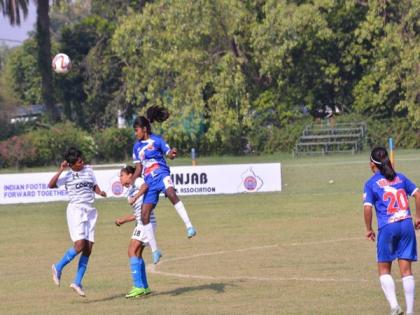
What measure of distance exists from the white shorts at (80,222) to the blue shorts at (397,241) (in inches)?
166

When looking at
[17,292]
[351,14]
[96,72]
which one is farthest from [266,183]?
[96,72]

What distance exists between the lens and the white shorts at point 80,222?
13.7m

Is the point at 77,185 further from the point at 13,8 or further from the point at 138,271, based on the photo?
the point at 13,8

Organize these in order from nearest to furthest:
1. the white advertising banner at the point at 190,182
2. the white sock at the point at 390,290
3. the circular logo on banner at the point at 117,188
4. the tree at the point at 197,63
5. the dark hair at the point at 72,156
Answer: the white sock at the point at 390,290 → the dark hair at the point at 72,156 → the white advertising banner at the point at 190,182 → the circular logo on banner at the point at 117,188 → the tree at the point at 197,63

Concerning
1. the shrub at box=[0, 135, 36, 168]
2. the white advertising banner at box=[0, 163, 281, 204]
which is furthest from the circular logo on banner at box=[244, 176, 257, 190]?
the shrub at box=[0, 135, 36, 168]

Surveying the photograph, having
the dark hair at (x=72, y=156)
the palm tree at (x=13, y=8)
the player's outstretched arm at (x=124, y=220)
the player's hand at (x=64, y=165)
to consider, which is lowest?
the player's outstretched arm at (x=124, y=220)

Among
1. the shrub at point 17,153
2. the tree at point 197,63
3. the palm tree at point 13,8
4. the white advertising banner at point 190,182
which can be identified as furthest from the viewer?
the palm tree at point 13,8

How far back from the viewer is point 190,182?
1320 inches

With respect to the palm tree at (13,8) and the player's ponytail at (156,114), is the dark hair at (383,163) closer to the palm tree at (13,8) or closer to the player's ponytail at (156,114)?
the player's ponytail at (156,114)

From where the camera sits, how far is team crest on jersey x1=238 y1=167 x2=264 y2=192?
33.9m

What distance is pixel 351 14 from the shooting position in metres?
59.0

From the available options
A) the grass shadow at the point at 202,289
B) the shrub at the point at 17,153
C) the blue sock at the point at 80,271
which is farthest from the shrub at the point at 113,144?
the blue sock at the point at 80,271

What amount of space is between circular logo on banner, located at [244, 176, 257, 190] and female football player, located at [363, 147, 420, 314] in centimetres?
2270

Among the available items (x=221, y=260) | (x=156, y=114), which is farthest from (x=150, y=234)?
(x=221, y=260)
